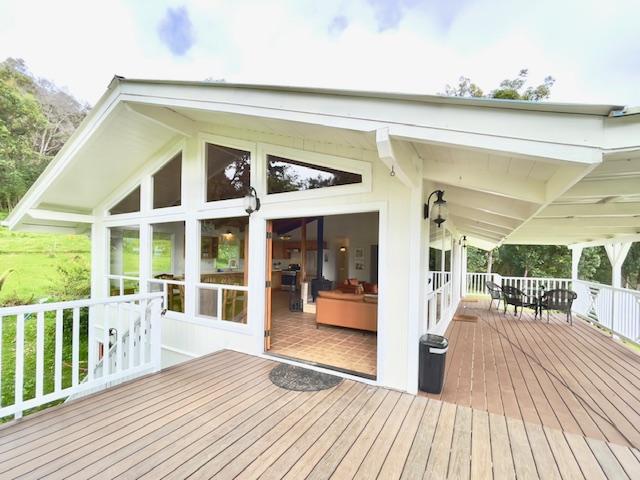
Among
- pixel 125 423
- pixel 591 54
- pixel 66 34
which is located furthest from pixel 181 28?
pixel 591 54

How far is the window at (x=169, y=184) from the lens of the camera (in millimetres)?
5645

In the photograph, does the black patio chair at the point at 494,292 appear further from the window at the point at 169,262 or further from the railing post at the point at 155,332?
the railing post at the point at 155,332

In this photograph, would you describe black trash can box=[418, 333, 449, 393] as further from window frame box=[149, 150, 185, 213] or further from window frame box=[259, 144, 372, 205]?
window frame box=[149, 150, 185, 213]

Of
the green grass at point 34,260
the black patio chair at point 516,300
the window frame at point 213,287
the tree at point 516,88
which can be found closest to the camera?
the window frame at point 213,287

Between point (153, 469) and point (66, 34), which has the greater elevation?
point (66, 34)

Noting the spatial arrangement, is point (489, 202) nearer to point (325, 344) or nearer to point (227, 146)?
point (325, 344)

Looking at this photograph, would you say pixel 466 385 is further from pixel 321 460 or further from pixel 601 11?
pixel 601 11

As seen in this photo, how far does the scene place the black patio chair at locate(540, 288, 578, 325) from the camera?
6.98 m

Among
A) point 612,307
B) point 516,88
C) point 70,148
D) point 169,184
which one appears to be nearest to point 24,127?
point 70,148

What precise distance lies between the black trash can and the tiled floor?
610 mm

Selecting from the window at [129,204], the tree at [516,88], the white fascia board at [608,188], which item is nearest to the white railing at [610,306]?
the white fascia board at [608,188]

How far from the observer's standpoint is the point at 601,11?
12930mm

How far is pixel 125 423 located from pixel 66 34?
2704cm

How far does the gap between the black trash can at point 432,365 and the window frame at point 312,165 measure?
1930mm
